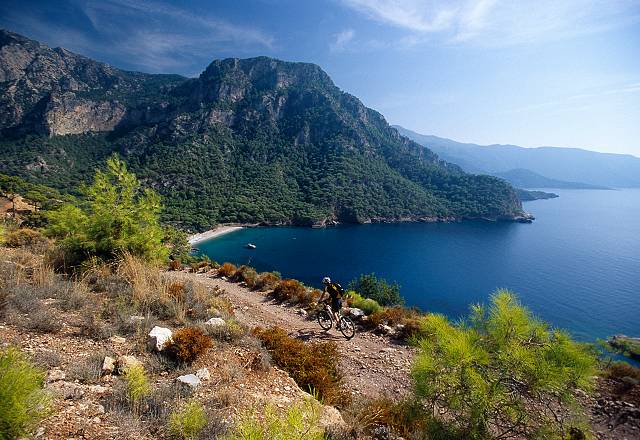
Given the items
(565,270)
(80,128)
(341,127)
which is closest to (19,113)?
(80,128)

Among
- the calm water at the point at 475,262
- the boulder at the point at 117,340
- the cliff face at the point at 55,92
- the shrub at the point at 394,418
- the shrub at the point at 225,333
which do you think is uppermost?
the cliff face at the point at 55,92

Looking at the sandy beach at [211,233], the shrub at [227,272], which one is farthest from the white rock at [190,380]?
the sandy beach at [211,233]

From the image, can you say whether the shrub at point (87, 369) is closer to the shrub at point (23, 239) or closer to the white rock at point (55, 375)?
the white rock at point (55, 375)

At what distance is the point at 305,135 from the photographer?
146125 mm

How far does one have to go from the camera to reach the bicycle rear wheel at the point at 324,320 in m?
8.94

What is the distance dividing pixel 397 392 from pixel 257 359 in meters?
3.07

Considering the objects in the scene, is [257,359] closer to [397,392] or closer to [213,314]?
[213,314]

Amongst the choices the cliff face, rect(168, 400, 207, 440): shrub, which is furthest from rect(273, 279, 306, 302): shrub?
the cliff face

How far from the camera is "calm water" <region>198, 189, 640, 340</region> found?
46.8m

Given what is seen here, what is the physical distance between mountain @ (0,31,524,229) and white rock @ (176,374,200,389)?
82.8 meters

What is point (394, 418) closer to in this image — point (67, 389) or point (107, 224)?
point (67, 389)

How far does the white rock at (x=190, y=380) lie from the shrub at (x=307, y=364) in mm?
1536

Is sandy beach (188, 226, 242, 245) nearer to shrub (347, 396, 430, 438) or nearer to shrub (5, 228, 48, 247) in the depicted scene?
shrub (5, 228, 48, 247)

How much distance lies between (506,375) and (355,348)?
4714 millimetres
